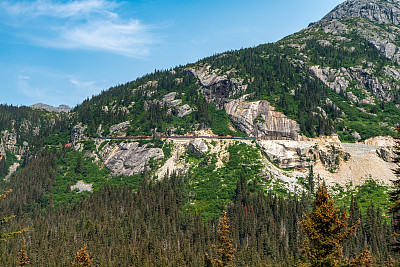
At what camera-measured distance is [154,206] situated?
162 meters

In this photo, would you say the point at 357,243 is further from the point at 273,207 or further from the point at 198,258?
the point at 198,258

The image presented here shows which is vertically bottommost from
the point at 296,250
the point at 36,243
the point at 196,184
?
the point at 296,250

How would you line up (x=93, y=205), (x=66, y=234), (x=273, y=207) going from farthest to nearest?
1. (x=93, y=205)
2. (x=273, y=207)
3. (x=66, y=234)

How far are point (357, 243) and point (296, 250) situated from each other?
2622 centimetres

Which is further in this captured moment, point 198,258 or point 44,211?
point 44,211

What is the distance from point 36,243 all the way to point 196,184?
8557 centimetres


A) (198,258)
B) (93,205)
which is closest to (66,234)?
(93,205)

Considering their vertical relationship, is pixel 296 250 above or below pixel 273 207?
below

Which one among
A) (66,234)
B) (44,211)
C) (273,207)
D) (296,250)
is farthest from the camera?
(44,211)

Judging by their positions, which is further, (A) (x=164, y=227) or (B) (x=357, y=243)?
(A) (x=164, y=227)

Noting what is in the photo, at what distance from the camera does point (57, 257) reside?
124m

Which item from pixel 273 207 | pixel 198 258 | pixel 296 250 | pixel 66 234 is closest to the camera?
pixel 198 258

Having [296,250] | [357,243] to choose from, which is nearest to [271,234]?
[296,250]

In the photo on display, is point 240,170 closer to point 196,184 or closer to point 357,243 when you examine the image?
point 196,184
